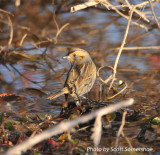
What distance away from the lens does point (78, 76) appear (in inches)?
191

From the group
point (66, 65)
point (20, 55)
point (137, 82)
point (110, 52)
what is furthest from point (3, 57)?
point (137, 82)

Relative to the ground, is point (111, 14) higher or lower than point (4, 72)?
higher

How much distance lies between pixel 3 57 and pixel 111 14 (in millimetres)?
3687

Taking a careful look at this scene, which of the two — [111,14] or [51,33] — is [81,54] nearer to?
[51,33]

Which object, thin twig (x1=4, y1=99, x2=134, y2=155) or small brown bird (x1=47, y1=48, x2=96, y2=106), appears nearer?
thin twig (x1=4, y1=99, x2=134, y2=155)

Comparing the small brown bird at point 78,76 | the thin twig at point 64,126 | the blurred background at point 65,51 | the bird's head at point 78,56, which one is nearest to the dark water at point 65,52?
the blurred background at point 65,51

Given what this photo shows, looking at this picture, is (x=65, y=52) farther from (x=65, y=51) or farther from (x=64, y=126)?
(x=64, y=126)

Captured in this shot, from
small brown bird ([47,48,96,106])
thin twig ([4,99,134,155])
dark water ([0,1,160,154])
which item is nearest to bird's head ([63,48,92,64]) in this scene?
small brown bird ([47,48,96,106])

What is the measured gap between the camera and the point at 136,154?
342 centimetres

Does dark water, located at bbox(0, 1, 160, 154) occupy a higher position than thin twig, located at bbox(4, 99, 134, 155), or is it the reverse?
dark water, located at bbox(0, 1, 160, 154)

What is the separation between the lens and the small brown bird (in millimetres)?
4617

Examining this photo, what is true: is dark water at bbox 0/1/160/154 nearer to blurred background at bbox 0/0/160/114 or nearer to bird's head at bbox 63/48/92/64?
blurred background at bbox 0/0/160/114

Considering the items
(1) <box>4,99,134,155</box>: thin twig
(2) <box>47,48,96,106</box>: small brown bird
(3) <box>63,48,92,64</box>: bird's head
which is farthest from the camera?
(3) <box>63,48,92,64</box>: bird's head

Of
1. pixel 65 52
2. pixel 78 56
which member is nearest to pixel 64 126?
pixel 78 56
